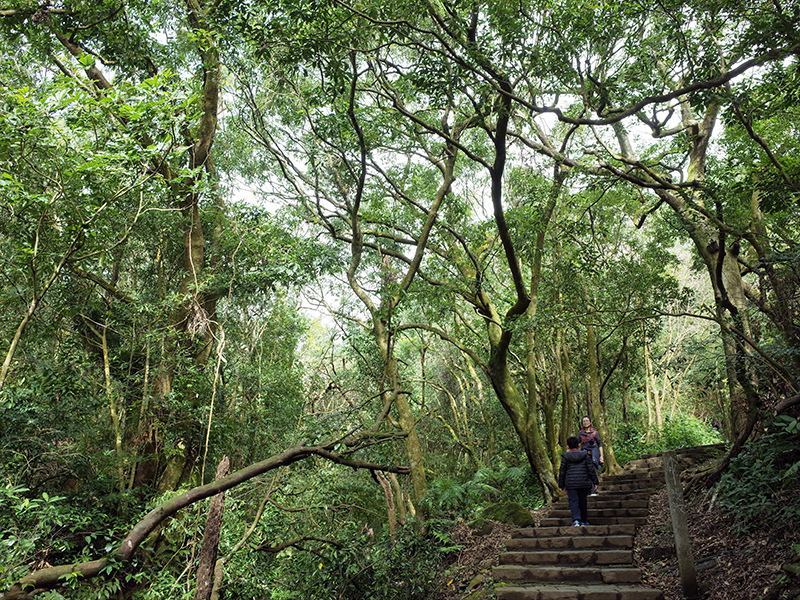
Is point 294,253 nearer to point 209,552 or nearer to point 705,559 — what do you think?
point 209,552

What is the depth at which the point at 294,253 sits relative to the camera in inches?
391

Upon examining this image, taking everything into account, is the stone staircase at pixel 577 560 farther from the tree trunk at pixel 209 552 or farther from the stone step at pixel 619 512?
the tree trunk at pixel 209 552

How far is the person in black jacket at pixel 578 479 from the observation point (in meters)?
7.21

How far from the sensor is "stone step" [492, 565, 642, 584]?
5383mm

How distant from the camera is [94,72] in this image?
9117 millimetres

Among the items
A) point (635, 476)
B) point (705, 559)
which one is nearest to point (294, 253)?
point (705, 559)

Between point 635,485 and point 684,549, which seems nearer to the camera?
point 684,549

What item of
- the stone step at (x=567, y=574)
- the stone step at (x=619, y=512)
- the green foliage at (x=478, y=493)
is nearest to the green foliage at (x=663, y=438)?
the green foliage at (x=478, y=493)

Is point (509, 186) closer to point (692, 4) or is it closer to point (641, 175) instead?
Result: point (641, 175)

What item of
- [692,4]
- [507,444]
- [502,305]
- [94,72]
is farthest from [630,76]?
[507,444]

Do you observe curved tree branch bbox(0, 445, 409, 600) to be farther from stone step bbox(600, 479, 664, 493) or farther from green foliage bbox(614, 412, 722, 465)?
green foliage bbox(614, 412, 722, 465)

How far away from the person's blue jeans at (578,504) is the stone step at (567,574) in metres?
1.38

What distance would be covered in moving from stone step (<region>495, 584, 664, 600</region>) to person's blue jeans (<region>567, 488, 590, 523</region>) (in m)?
1.93

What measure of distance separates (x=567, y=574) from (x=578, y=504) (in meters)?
1.82
